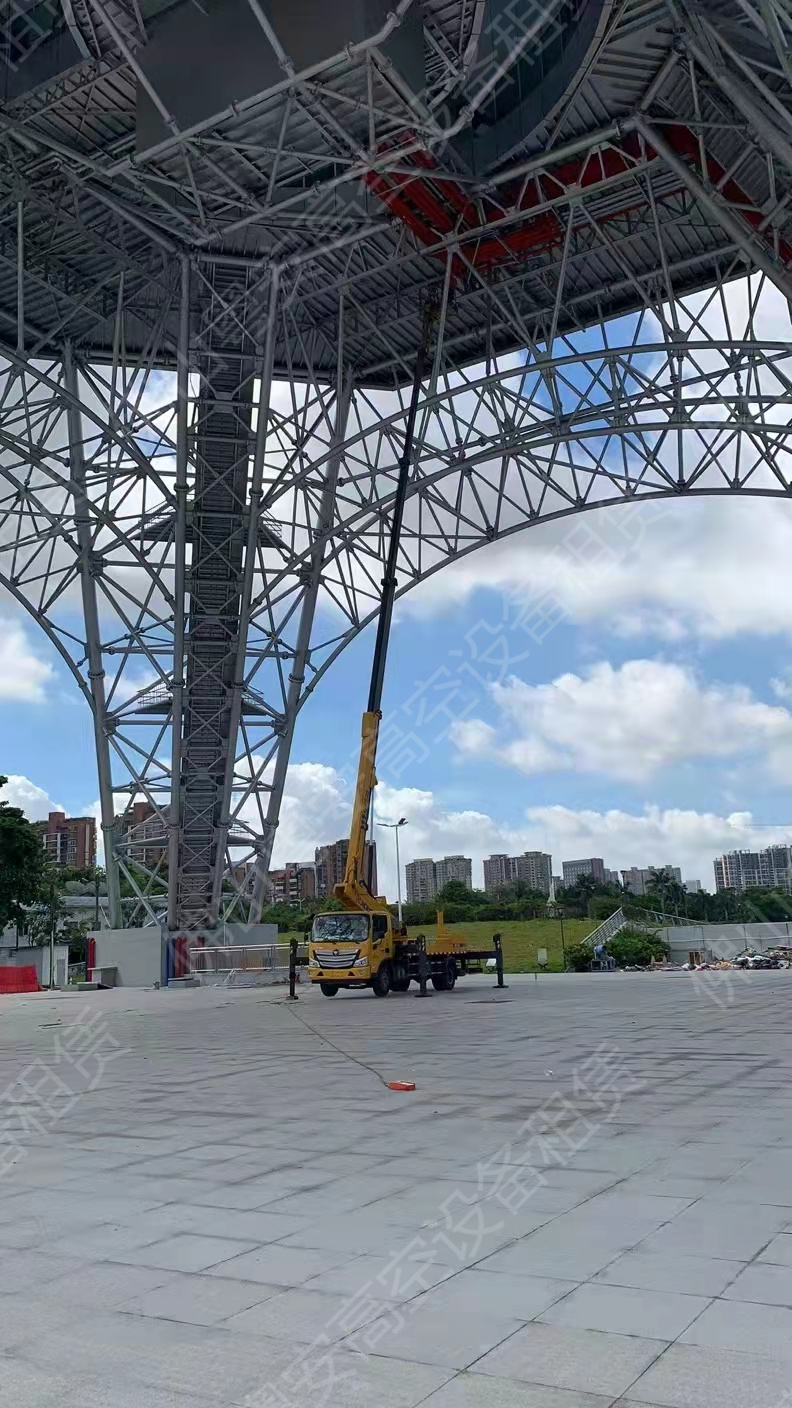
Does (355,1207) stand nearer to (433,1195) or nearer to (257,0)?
(433,1195)

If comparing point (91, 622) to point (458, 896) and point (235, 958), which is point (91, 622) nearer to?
point (235, 958)

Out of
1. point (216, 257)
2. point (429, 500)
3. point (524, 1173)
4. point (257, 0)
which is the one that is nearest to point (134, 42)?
point (257, 0)

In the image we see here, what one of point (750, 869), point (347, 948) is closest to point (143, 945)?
point (347, 948)

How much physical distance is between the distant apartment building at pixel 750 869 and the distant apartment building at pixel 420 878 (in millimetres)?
54200

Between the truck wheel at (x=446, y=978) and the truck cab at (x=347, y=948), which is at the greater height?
the truck cab at (x=347, y=948)

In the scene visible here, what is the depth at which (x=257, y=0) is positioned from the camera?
17.8 meters

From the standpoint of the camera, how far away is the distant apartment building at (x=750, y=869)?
514 feet

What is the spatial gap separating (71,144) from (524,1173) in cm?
2459

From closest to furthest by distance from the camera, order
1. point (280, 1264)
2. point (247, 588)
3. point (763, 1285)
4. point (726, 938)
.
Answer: point (763, 1285) < point (280, 1264) < point (247, 588) < point (726, 938)

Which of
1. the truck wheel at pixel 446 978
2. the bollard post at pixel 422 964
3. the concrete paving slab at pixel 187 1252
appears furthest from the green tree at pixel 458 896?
the concrete paving slab at pixel 187 1252

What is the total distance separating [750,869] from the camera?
16825 centimetres

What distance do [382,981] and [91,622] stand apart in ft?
49.8

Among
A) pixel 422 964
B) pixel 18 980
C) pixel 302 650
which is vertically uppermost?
pixel 302 650

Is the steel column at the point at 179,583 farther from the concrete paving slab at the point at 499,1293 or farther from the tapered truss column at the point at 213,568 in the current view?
the concrete paving slab at the point at 499,1293
